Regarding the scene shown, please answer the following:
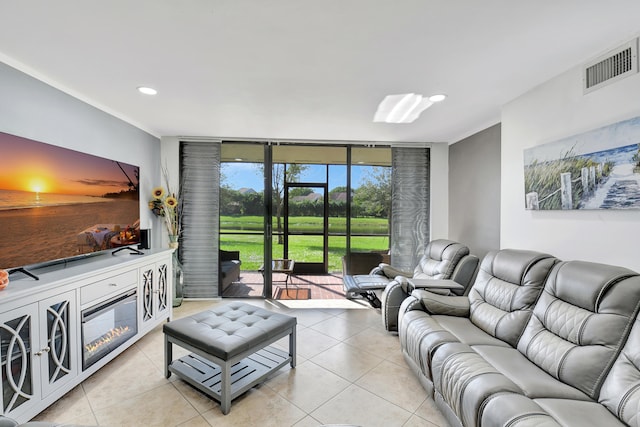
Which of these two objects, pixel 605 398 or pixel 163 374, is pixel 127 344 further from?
pixel 605 398

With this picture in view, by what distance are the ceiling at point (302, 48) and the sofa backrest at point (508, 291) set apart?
4.79 feet

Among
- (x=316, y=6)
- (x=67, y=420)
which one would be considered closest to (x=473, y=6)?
(x=316, y=6)

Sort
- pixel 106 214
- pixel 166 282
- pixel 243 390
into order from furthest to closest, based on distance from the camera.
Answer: pixel 166 282 < pixel 106 214 < pixel 243 390

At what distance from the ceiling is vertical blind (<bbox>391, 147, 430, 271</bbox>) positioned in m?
1.45

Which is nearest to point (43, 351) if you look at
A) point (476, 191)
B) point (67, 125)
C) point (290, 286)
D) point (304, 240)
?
point (67, 125)

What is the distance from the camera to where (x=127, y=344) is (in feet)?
8.23

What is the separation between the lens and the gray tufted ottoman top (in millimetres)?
1865

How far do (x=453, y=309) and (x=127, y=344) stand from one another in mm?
2977

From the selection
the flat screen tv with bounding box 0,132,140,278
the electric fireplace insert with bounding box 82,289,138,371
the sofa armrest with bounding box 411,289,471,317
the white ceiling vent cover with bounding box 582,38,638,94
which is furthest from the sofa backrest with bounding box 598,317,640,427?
the flat screen tv with bounding box 0,132,140,278

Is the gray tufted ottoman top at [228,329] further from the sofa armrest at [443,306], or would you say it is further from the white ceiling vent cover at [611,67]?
→ the white ceiling vent cover at [611,67]

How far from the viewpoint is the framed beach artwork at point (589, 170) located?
5.37 feet

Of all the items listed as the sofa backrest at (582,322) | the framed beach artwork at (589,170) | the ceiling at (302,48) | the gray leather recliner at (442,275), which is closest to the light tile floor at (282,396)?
the gray leather recliner at (442,275)

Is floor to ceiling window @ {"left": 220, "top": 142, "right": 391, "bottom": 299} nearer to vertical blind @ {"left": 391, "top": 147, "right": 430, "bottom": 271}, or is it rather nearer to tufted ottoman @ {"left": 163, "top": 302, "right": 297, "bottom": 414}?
vertical blind @ {"left": 391, "top": 147, "right": 430, "bottom": 271}

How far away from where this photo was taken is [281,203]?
4574 mm
